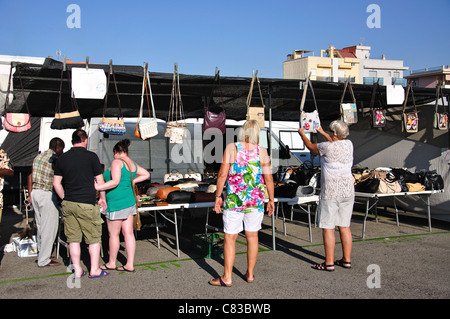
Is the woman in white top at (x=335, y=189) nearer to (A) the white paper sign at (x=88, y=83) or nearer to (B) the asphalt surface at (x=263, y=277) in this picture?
(B) the asphalt surface at (x=263, y=277)

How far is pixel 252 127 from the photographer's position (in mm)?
4410

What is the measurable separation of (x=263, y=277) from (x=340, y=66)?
58.0 metres

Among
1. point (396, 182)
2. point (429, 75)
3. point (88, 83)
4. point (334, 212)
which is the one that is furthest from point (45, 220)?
point (429, 75)

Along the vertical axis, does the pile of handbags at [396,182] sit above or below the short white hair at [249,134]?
below

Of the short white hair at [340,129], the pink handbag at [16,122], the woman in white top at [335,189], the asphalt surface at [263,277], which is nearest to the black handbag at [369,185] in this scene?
the asphalt surface at [263,277]

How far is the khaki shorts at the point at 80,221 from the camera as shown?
14.7 feet

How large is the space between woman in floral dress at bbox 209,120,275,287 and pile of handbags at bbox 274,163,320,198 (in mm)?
1980

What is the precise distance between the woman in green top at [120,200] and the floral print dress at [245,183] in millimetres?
1192

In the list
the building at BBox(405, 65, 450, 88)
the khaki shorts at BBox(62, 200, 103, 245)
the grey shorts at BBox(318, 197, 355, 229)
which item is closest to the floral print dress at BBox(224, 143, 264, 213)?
the grey shorts at BBox(318, 197, 355, 229)

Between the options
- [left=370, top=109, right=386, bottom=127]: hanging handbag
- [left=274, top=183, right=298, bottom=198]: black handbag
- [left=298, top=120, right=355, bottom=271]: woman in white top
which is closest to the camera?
[left=298, top=120, right=355, bottom=271]: woman in white top

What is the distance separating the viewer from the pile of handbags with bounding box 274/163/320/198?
20.9 feet

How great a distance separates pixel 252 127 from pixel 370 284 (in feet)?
6.56

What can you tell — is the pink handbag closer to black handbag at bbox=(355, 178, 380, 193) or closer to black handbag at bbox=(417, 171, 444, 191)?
black handbag at bbox=(355, 178, 380, 193)

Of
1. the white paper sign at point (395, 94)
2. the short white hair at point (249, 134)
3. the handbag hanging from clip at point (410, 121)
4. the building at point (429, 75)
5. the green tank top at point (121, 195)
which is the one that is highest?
the building at point (429, 75)
